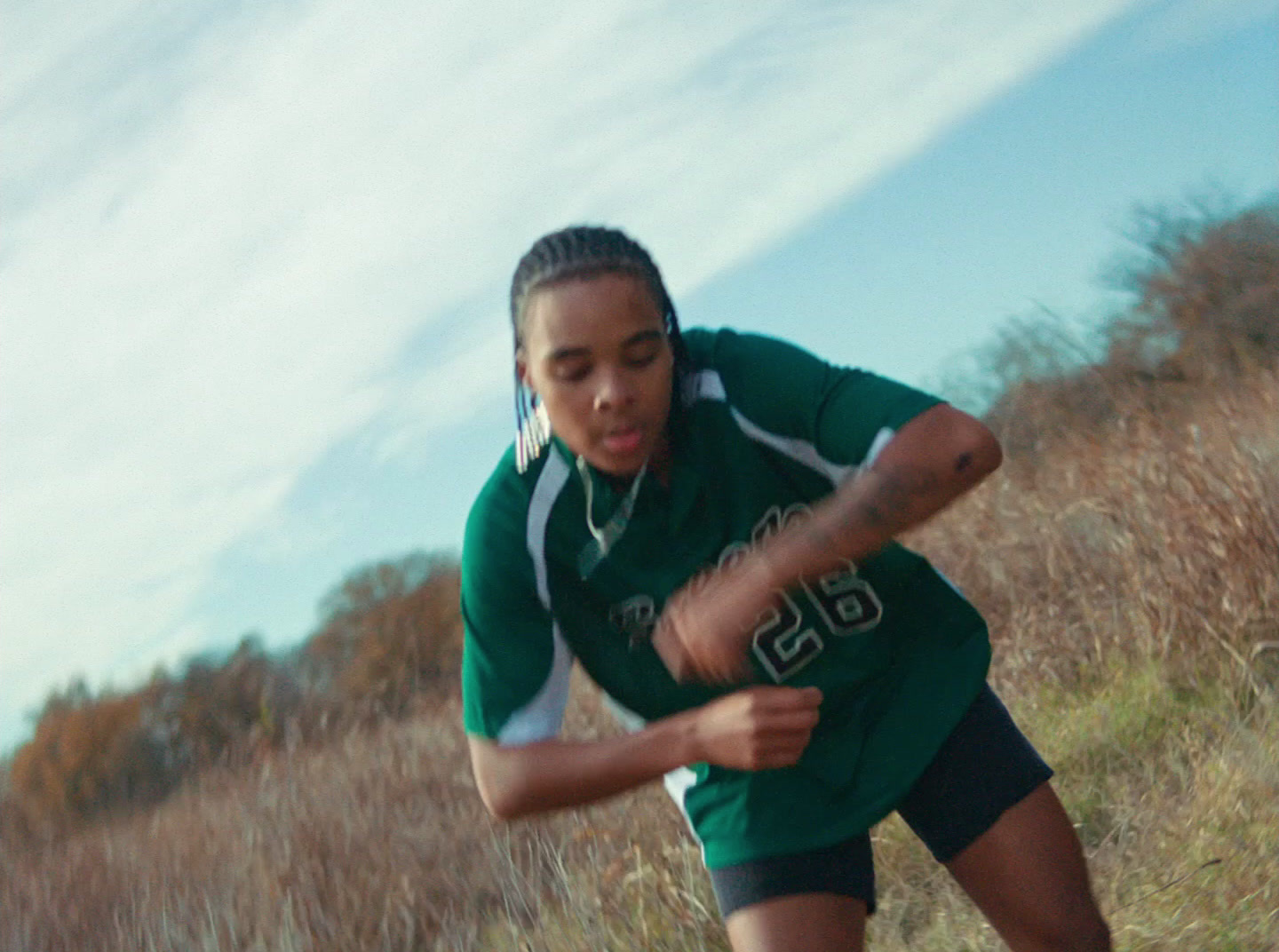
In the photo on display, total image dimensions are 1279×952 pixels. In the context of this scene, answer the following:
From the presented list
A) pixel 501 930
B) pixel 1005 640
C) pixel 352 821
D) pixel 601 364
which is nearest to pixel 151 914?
pixel 352 821

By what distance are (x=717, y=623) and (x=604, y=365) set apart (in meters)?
0.48

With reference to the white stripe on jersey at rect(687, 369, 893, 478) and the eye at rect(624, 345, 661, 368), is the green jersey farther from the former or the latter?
the eye at rect(624, 345, 661, 368)

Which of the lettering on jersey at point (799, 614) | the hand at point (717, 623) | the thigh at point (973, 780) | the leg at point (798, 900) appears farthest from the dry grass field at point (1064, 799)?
the hand at point (717, 623)

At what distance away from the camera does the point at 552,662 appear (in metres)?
2.29

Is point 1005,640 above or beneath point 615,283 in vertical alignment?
beneath

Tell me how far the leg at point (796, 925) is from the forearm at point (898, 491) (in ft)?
1.97

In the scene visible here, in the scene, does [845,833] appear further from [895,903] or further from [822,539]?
[895,903]

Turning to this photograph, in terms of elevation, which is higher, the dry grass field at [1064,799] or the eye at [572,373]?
the eye at [572,373]

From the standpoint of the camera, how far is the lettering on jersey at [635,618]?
7.57 feet

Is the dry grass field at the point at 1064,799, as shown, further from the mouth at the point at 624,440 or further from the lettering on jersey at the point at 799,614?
the mouth at the point at 624,440

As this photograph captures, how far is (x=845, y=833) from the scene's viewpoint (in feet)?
7.52

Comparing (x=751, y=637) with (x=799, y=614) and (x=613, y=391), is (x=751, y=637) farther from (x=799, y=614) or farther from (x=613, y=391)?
(x=613, y=391)

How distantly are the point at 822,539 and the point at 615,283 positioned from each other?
0.51m

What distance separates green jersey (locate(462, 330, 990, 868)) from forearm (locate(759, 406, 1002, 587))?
8.2 inches
